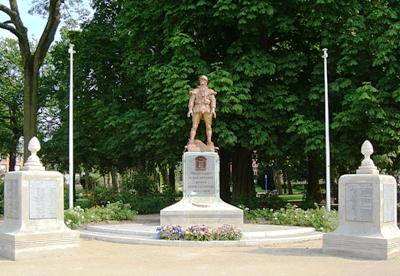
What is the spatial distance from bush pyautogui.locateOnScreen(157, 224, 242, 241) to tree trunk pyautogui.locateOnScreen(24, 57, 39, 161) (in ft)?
52.5

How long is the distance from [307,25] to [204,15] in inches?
173

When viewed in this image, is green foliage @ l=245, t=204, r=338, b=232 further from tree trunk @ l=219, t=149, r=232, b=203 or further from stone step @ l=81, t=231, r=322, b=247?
tree trunk @ l=219, t=149, r=232, b=203

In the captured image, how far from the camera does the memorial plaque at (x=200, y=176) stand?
1781cm

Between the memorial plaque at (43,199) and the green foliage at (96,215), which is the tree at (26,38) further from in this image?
the memorial plaque at (43,199)

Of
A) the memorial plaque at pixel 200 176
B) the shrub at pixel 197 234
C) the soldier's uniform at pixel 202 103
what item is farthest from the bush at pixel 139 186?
the shrub at pixel 197 234

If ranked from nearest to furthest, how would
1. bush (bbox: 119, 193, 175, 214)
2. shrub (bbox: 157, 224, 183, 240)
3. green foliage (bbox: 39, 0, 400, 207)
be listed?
shrub (bbox: 157, 224, 183, 240) → green foliage (bbox: 39, 0, 400, 207) → bush (bbox: 119, 193, 175, 214)

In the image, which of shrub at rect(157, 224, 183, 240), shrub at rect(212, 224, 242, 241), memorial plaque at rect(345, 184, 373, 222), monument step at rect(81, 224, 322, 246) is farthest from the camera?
shrub at rect(157, 224, 183, 240)

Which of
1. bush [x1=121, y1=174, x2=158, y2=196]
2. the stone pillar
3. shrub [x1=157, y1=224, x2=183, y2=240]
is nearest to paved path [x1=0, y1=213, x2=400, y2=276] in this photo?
the stone pillar

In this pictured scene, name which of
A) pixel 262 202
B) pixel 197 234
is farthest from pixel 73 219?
pixel 262 202

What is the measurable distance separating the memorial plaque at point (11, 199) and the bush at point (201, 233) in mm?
4374

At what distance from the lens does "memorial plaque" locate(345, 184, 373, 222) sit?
468 inches

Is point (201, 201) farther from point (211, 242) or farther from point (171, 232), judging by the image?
point (211, 242)


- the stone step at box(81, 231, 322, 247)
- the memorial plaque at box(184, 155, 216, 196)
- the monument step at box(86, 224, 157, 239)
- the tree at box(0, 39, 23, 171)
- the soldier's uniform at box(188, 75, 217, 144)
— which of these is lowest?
the stone step at box(81, 231, 322, 247)

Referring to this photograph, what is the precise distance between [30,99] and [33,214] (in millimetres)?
19170
